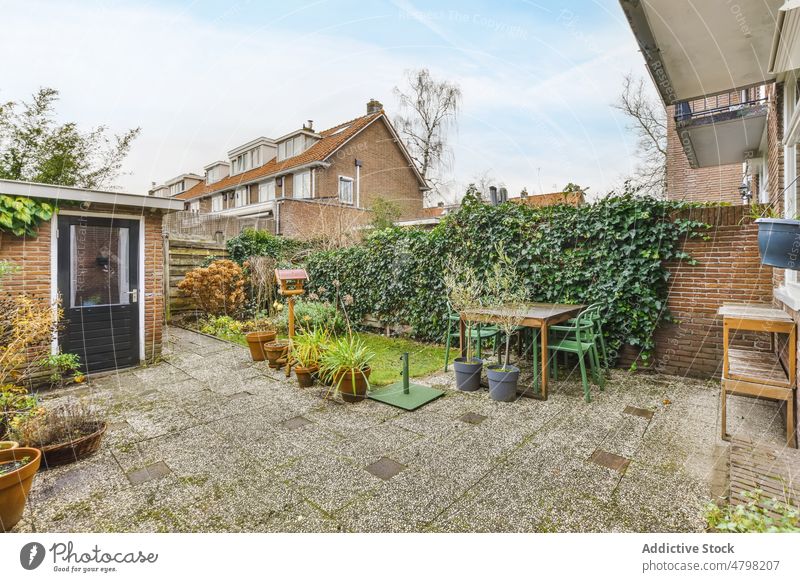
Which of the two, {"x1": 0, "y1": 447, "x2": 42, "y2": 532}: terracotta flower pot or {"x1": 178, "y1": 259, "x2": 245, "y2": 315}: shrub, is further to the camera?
{"x1": 178, "y1": 259, "x2": 245, "y2": 315}: shrub

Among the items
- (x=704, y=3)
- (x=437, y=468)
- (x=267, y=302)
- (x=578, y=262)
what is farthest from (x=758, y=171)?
(x=267, y=302)

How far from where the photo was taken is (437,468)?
236 centimetres

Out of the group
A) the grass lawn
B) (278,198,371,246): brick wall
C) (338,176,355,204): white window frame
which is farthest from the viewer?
(338,176,355,204): white window frame

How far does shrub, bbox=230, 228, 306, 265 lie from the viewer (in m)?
9.09

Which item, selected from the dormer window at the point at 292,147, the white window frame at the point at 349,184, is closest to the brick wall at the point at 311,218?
the white window frame at the point at 349,184

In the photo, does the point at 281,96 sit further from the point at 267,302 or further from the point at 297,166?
the point at 297,166

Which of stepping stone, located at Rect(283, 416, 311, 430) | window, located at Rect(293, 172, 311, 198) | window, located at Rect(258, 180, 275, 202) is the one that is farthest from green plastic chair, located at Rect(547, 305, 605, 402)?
window, located at Rect(258, 180, 275, 202)

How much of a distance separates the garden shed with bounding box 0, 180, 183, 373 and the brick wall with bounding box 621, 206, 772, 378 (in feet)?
21.0

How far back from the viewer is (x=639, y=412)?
3.22 m

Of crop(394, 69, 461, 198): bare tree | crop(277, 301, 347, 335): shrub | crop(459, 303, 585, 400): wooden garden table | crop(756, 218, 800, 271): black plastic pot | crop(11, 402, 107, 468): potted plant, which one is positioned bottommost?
crop(11, 402, 107, 468): potted plant

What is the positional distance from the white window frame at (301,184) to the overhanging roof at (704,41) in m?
12.4

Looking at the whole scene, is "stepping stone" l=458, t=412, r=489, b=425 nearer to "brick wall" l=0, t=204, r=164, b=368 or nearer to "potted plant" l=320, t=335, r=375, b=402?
"potted plant" l=320, t=335, r=375, b=402

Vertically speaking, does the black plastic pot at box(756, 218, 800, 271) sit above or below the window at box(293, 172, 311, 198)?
below
